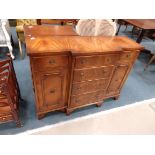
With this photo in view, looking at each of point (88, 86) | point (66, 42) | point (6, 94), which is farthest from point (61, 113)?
point (66, 42)

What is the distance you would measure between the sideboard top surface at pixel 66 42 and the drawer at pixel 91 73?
0.21 m

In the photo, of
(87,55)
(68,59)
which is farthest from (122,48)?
(68,59)

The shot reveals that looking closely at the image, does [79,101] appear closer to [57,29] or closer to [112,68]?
[112,68]

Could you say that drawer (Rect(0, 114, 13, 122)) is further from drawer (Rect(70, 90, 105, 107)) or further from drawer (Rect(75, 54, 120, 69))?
drawer (Rect(75, 54, 120, 69))

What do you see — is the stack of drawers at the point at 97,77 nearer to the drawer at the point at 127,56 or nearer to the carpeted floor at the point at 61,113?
the drawer at the point at 127,56

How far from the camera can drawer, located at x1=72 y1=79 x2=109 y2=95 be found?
58.0 inches

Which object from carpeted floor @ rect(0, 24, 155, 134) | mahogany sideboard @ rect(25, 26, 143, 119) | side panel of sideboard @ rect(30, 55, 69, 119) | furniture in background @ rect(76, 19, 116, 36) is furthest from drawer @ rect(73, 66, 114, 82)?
carpeted floor @ rect(0, 24, 155, 134)

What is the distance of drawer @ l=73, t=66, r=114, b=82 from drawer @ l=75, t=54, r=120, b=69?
6 cm

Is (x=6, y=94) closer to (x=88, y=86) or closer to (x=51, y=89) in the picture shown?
(x=51, y=89)

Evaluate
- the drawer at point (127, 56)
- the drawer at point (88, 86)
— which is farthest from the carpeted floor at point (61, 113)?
the drawer at point (127, 56)

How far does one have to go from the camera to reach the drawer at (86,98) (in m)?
1.60

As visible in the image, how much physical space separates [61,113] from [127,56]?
40.4 inches

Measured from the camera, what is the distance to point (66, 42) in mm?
1322

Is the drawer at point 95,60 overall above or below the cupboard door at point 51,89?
above
